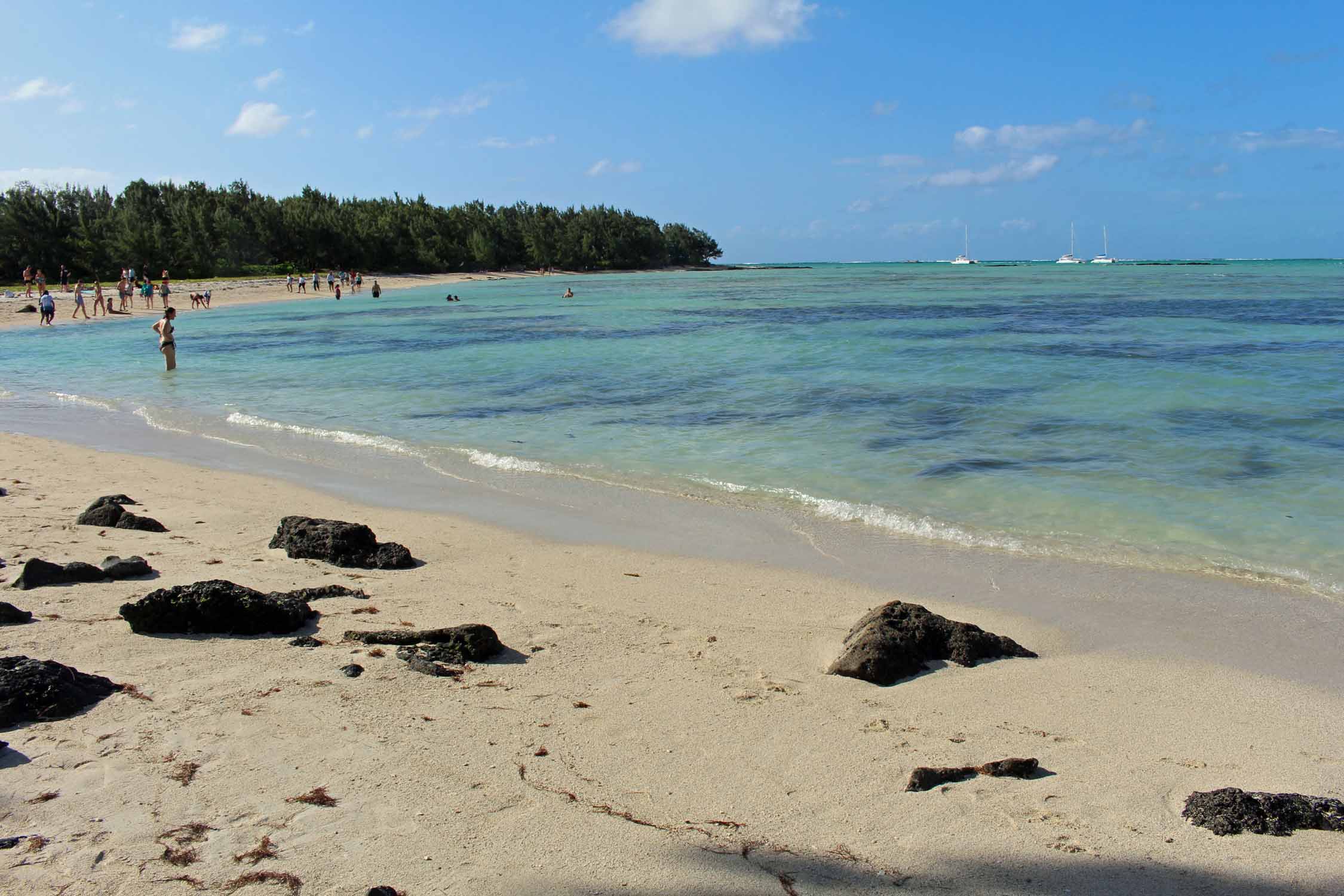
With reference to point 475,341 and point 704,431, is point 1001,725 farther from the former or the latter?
point 475,341

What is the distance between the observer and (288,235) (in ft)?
299

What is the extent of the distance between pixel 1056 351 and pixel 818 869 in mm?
22008

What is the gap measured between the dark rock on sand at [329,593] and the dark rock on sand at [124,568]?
105cm

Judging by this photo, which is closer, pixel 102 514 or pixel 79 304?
pixel 102 514

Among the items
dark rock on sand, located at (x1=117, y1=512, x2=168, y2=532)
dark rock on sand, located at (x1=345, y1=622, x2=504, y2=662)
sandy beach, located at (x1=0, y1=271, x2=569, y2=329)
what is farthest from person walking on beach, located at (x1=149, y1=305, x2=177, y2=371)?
sandy beach, located at (x1=0, y1=271, x2=569, y2=329)

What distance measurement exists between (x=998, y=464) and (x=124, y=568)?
830cm

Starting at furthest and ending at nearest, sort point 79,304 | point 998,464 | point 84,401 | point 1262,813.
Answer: point 79,304 < point 84,401 < point 998,464 < point 1262,813

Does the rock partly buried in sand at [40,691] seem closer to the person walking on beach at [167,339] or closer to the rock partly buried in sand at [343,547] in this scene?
the rock partly buried in sand at [343,547]

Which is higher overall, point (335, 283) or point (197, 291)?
point (335, 283)

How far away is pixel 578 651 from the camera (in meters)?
4.84

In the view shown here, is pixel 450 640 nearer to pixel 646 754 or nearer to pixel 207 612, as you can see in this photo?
pixel 207 612

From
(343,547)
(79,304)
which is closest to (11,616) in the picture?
(343,547)

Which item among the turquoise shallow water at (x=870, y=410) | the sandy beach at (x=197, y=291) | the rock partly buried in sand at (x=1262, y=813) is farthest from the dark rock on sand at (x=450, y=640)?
the sandy beach at (x=197, y=291)

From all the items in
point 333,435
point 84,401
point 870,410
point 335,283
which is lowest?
point 333,435
